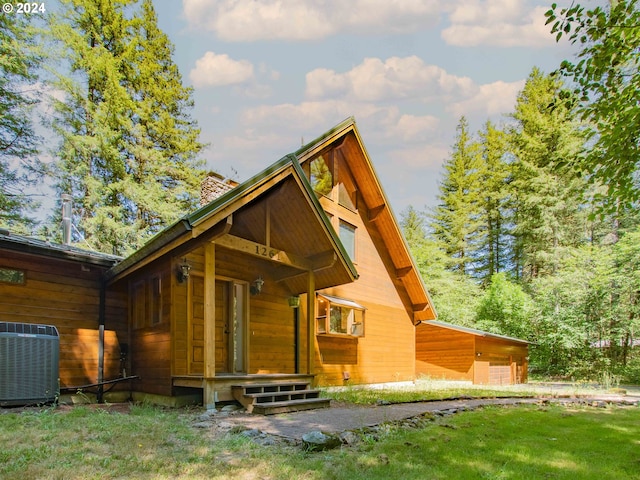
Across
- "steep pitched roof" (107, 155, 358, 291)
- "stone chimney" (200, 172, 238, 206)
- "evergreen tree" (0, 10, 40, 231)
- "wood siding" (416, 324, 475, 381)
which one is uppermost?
"evergreen tree" (0, 10, 40, 231)

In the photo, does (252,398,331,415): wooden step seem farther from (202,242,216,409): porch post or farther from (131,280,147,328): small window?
(131,280,147,328): small window

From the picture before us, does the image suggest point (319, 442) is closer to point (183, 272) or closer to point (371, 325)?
point (183, 272)

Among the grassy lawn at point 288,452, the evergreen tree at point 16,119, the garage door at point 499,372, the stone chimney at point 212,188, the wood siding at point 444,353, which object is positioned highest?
the evergreen tree at point 16,119

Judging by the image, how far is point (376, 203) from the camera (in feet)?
43.9

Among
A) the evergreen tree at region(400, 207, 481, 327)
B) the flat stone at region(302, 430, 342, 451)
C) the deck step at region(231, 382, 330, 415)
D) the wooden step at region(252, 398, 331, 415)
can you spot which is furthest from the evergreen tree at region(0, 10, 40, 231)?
the evergreen tree at region(400, 207, 481, 327)

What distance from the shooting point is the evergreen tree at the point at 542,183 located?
22516 millimetres

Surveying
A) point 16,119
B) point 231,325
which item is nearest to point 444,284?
point 231,325

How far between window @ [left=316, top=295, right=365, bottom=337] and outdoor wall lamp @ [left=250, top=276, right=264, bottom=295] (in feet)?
7.37

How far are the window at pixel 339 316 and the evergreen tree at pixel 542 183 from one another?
48.6 ft

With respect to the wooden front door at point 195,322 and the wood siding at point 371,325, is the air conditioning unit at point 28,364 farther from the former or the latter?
the wood siding at point 371,325

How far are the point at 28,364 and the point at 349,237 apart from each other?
8.14 m

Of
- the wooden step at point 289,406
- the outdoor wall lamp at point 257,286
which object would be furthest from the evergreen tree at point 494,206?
the wooden step at point 289,406

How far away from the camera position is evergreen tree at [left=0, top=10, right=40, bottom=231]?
14.8 metres

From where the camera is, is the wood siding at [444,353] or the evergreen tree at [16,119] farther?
the wood siding at [444,353]
